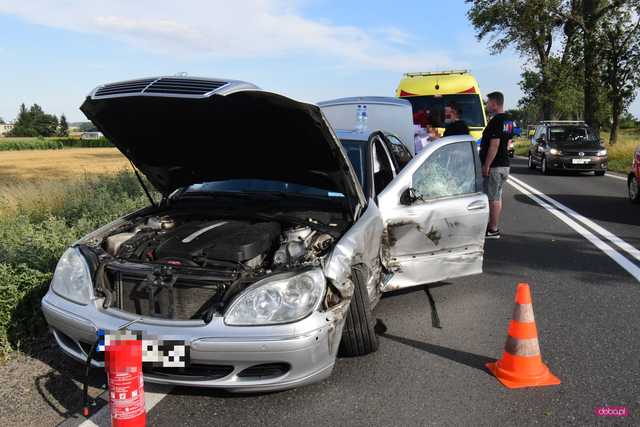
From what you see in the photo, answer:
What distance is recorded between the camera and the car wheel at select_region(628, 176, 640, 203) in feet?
36.3

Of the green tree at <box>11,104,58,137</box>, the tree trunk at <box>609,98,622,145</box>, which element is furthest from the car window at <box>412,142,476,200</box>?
the green tree at <box>11,104,58,137</box>

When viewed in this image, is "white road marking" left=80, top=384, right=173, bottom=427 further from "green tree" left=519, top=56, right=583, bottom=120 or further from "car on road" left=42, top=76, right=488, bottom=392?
"green tree" left=519, top=56, right=583, bottom=120

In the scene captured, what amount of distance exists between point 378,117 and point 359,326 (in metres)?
4.98

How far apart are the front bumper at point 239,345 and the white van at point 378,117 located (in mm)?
5238

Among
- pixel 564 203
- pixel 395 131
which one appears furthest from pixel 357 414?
pixel 564 203

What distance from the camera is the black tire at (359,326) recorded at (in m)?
3.56

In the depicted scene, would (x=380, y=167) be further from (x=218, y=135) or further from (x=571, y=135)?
(x=571, y=135)

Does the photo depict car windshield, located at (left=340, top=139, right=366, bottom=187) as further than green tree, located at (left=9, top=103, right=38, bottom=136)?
No

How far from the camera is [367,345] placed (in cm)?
366

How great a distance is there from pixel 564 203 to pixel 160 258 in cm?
1003

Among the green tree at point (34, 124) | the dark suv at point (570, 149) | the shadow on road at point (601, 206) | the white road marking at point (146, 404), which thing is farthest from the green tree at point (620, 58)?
the green tree at point (34, 124)

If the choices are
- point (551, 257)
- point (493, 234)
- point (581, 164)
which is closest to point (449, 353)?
point (551, 257)

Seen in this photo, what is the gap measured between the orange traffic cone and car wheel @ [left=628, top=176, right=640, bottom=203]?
9.00 metres

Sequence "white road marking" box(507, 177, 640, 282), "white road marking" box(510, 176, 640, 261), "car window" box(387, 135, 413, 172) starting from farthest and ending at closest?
"white road marking" box(510, 176, 640, 261) → "white road marking" box(507, 177, 640, 282) → "car window" box(387, 135, 413, 172)
